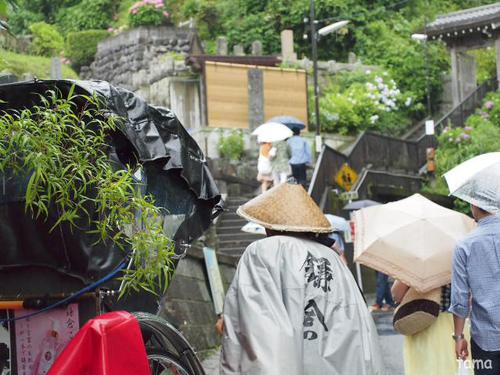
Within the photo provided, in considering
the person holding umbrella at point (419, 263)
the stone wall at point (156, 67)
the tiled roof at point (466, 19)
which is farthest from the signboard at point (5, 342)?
the tiled roof at point (466, 19)

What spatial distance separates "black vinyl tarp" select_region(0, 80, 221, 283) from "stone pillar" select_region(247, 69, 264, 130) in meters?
22.5

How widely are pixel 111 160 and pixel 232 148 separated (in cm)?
2191

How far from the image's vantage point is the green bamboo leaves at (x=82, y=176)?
5891 millimetres

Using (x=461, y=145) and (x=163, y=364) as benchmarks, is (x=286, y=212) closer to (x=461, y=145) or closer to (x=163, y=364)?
(x=163, y=364)

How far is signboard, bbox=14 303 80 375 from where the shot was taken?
651 centimetres

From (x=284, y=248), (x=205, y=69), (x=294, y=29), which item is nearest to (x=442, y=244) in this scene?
(x=284, y=248)

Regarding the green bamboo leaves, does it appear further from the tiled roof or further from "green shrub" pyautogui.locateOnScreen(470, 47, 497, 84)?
"green shrub" pyautogui.locateOnScreen(470, 47, 497, 84)

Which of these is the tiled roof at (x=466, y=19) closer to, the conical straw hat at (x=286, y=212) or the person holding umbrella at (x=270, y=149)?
the person holding umbrella at (x=270, y=149)

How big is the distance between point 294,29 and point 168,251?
34346mm

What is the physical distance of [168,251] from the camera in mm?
6523

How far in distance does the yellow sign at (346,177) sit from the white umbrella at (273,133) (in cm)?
521

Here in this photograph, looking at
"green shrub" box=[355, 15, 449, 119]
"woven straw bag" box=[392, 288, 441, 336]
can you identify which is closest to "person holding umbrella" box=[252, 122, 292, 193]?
"woven straw bag" box=[392, 288, 441, 336]

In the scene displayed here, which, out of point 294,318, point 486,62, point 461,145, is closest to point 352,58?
point 486,62

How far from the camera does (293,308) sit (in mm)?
6266
